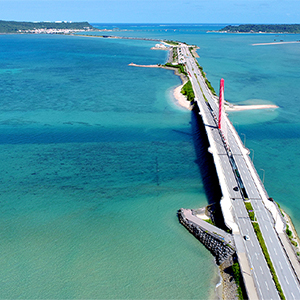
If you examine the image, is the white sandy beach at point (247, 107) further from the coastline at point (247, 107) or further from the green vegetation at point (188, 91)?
the green vegetation at point (188, 91)

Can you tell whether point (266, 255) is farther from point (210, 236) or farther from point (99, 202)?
point (99, 202)

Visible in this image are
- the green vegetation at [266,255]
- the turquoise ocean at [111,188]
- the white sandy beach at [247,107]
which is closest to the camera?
the green vegetation at [266,255]

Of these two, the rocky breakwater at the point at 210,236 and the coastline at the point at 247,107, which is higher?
the coastline at the point at 247,107

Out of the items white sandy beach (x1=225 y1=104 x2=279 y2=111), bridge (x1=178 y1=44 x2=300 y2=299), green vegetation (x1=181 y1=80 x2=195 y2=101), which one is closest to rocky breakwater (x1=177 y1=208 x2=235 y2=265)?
bridge (x1=178 y1=44 x2=300 y2=299)

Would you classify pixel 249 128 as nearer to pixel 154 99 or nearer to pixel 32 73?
pixel 154 99

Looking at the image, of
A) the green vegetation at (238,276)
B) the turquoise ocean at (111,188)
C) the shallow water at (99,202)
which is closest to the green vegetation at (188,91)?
the turquoise ocean at (111,188)

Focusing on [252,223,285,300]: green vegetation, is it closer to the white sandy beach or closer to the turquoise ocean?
the turquoise ocean

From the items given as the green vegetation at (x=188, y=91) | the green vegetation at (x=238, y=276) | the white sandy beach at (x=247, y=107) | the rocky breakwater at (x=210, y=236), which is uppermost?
the green vegetation at (x=188, y=91)
